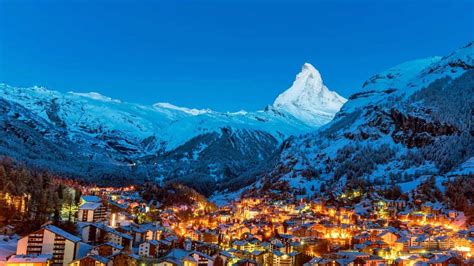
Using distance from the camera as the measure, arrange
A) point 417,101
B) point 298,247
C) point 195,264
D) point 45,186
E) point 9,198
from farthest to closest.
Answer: point 417,101
point 45,186
point 298,247
point 9,198
point 195,264

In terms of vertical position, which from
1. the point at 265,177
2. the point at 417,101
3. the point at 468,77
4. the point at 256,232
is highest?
the point at 468,77

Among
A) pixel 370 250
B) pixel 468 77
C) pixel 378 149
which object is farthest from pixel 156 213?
pixel 468 77

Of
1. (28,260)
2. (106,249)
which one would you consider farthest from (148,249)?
(28,260)

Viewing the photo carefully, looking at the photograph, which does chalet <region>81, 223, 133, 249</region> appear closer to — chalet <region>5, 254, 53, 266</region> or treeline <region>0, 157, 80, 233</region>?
treeline <region>0, 157, 80, 233</region>

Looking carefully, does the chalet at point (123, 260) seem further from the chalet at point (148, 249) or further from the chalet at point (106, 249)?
the chalet at point (148, 249)

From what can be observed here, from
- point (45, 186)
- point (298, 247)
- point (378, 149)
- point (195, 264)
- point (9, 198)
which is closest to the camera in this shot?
point (195, 264)

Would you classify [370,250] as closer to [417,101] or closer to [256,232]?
[256,232]

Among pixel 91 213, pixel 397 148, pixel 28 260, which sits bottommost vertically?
pixel 28 260

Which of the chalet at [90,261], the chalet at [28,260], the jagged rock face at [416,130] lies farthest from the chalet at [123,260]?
the jagged rock face at [416,130]

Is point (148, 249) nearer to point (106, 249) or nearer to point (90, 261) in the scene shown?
point (106, 249)
